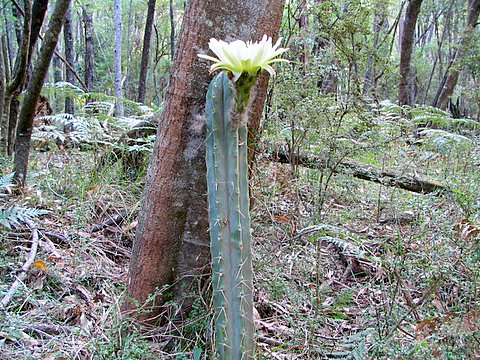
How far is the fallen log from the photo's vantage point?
10.5ft

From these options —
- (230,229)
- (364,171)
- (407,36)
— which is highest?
(407,36)

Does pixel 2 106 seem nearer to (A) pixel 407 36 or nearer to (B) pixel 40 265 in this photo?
(B) pixel 40 265

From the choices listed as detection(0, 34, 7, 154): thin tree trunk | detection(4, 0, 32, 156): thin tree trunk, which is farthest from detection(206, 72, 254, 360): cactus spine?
detection(0, 34, 7, 154): thin tree trunk

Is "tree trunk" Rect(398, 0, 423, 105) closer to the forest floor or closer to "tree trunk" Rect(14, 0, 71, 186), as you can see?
the forest floor

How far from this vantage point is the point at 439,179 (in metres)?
3.74

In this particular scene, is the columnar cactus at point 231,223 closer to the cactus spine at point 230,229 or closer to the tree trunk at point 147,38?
the cactus spine at point 230,229

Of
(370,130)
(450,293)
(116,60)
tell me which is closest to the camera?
(450,293)

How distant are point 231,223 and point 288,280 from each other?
1.00m

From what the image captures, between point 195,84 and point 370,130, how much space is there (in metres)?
1.63

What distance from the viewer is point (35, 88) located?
3.09 meters

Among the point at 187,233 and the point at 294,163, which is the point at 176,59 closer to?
the point at 187,233

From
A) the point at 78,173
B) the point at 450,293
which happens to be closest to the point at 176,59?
the point at 450,293

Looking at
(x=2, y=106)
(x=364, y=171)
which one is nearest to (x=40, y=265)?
(x=2, y=106)

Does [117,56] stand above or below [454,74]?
below
